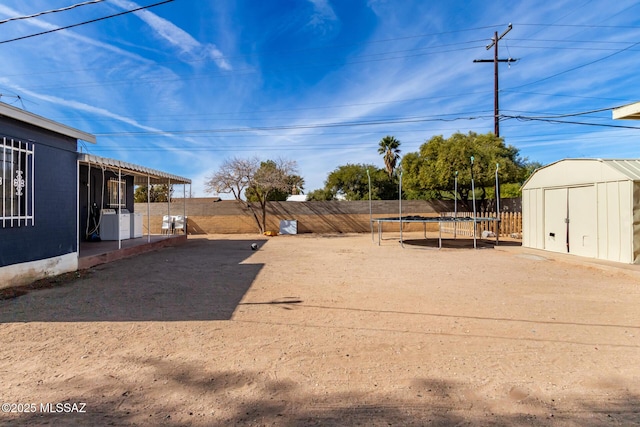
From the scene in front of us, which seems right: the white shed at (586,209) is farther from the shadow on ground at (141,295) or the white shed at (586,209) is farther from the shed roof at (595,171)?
the shadow on ground at (141,295)

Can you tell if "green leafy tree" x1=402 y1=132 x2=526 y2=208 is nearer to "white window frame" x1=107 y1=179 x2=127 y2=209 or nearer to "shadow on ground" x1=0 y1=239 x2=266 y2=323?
"shadow on ground" x1=0 y1=239 x2=266 y2=323

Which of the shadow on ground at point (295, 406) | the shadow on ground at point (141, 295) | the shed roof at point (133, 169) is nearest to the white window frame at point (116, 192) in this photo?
the shed roof at point (133, 169)

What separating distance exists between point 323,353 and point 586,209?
922cm

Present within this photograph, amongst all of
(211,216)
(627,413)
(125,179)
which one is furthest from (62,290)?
(211,216)

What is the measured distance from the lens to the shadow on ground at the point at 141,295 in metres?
4.71

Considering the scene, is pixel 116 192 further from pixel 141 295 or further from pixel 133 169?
pixel 141 295

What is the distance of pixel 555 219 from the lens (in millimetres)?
10367

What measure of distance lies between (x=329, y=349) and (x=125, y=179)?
13.3 meters

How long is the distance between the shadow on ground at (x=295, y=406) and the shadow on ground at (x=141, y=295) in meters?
1.90

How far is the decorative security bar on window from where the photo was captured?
19.9 feet

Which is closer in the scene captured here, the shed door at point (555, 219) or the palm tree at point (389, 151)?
the shed door at point (555, 219)

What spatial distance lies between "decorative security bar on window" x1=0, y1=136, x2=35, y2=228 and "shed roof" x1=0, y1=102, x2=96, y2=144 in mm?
412

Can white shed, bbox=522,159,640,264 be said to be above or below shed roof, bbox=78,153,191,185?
below

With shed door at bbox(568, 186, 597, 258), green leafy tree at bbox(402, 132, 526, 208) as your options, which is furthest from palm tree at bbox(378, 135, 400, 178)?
shed door at bbox(568, 186, 597, 258)
